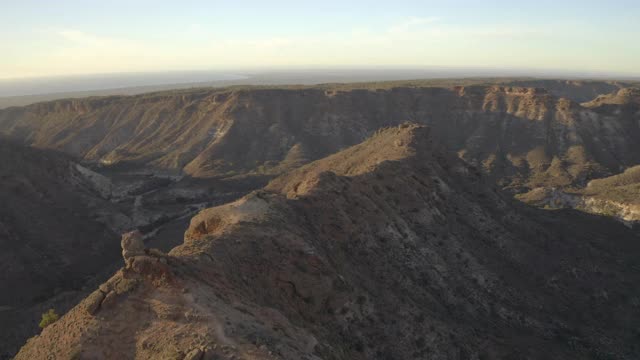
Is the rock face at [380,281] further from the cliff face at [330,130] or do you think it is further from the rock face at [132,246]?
the cliff face at [330,130]

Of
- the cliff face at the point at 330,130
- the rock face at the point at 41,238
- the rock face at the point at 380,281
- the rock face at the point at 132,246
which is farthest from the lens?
the cliff face at the point at 330,130

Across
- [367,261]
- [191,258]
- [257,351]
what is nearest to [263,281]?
[191,258]

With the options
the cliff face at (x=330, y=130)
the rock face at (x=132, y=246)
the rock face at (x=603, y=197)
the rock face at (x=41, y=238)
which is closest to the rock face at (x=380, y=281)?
the rock face at (x=132, y=246)

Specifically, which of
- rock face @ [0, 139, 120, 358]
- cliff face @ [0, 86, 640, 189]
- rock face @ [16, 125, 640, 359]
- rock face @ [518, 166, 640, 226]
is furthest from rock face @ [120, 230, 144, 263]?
cliff face @ [0, 86, 640, 189]

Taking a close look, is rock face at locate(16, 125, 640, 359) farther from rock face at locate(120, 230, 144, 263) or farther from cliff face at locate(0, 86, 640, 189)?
cliff face at locate(0, 86, 640, 189)

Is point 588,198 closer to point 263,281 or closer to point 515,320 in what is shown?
point 515,320

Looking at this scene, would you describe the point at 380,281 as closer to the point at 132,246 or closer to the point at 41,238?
the point at 132,246
